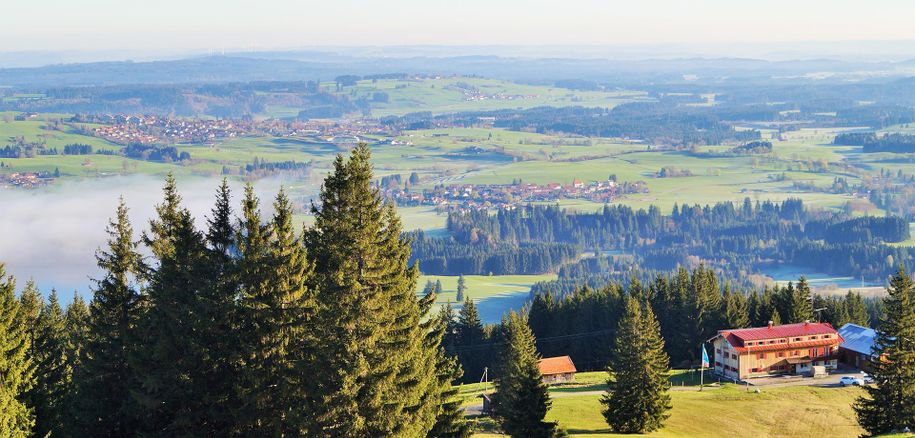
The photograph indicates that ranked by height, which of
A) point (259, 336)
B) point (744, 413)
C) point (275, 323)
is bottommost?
point (744, 413)

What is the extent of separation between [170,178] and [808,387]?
46.8m

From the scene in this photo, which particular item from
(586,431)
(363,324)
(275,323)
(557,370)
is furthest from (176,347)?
(557,370)

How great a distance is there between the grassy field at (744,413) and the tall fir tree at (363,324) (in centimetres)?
1977

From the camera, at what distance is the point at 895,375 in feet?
174

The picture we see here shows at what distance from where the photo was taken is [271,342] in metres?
35.1

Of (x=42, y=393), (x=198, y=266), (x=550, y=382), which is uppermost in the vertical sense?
(x=198, y=266)

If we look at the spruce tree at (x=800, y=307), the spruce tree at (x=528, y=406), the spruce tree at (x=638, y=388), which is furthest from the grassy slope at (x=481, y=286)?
the spruce tree at (x=528, y=406)

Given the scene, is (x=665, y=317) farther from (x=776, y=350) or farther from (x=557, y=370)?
(x=557, y=370)

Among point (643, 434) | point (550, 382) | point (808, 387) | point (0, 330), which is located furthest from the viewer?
point (550, 382)

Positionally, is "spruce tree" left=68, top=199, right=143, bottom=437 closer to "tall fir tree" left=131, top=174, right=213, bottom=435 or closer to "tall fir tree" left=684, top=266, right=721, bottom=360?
"tall fir tree" left=131, top=174, right=213, bottom=435

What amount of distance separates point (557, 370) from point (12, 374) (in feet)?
155

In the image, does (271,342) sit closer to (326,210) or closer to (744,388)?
(326,210)

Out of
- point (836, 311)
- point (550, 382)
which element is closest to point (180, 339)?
point (550, 382)

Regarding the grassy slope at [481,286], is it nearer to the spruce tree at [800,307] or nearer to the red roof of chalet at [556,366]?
the spruce tree at [800,307]
